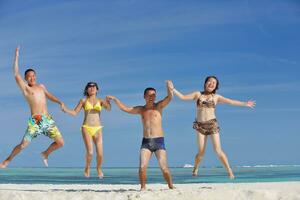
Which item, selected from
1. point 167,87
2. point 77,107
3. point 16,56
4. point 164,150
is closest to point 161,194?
point 164,150

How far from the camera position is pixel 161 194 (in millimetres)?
12422

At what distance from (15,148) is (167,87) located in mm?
Result: 4016

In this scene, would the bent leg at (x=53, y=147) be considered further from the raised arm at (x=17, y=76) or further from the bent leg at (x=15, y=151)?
the raised arm at (x=17, y=76)

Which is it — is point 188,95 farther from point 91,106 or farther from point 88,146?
point 88,146

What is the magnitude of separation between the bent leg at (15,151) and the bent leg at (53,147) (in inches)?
28.8

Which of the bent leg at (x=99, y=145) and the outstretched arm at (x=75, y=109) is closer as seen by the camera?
the outstretched arm at (x=75, y=109)

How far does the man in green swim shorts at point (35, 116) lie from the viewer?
1330cm

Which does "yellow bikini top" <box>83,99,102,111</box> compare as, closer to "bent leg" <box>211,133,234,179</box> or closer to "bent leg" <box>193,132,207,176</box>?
"bent leg" <box>193,132,207,176</box>

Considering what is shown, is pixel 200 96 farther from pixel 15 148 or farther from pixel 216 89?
pixel 15 148

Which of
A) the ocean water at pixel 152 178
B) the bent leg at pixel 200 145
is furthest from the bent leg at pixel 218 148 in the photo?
the ocean water at pixel 152 178

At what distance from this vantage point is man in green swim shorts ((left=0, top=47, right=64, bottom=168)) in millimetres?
13305

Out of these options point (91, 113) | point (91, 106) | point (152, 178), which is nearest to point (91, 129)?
point (91, 113)

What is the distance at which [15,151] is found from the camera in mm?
13320

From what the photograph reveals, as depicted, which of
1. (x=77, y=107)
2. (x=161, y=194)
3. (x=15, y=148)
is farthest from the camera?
(x=77, y=107)
